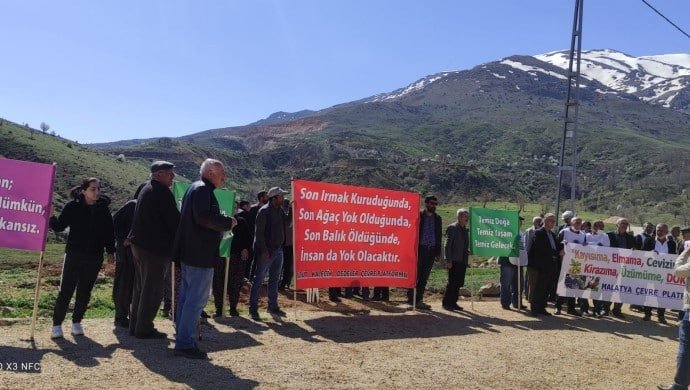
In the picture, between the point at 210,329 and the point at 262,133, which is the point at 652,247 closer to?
the point at 210,329

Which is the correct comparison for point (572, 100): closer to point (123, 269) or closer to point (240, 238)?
point (240, 238)

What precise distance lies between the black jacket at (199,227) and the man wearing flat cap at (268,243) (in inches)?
103

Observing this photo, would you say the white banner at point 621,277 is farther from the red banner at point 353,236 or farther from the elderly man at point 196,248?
the elderly man at point 196,248

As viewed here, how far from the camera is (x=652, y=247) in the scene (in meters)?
12.5

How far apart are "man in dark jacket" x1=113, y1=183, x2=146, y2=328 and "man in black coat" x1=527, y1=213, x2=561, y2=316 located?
749cm

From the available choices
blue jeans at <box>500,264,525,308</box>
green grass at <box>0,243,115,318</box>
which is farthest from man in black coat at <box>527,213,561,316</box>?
green grass at <box>0,243,115,318</box>

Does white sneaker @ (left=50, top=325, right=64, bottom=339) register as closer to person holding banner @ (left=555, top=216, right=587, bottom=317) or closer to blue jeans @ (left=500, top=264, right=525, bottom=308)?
blue jeans @ (left=500, top=264, right=525, bottom=308)

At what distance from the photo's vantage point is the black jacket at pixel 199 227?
19.7 feet

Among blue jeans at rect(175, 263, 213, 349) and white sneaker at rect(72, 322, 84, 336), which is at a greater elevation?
blue jeans at rect(175, 263, 213, 349)

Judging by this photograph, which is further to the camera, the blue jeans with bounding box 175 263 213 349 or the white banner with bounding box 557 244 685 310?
the white banner with bounding box 557 244 685 310

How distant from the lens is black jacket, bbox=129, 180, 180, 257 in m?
6.62

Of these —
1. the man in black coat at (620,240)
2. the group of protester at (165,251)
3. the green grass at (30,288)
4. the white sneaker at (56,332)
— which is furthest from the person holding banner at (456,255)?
the white sneaker at (56,332)

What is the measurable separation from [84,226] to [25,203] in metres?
0.80

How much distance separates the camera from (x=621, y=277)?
1130cm
